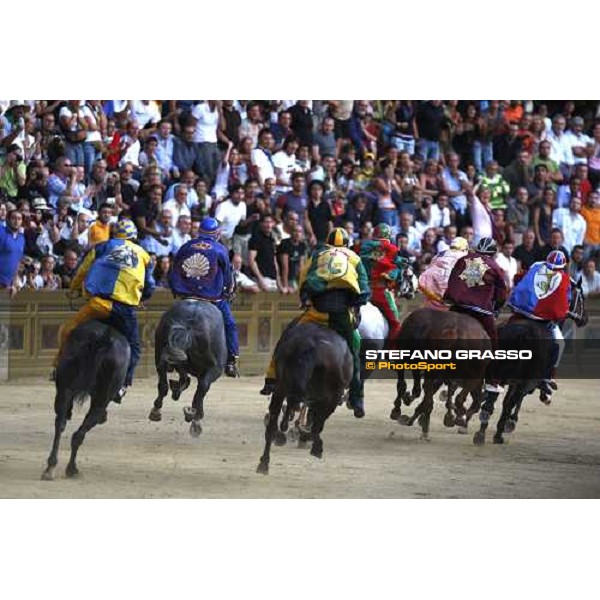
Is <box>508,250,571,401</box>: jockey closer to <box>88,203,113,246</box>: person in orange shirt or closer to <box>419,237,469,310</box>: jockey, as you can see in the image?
<box>419,237,469,310</box>: jockey

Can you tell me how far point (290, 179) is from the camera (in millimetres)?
18047

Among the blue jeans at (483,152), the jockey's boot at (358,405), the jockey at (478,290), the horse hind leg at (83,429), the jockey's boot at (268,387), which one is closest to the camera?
the horse hind leg at (83,429)

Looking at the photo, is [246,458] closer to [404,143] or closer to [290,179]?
[290,179]

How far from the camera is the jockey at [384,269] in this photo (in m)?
17.8

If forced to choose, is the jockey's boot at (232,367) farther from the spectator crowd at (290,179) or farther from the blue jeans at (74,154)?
the blue jeans at (74,154)

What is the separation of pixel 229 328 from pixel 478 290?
7.75 feet

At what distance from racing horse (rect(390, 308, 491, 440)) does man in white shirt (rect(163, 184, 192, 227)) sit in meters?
2.28

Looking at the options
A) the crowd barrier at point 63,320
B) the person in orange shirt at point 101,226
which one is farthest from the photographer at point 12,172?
the crowd barrier at point 63,320

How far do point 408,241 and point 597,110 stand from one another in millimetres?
2277

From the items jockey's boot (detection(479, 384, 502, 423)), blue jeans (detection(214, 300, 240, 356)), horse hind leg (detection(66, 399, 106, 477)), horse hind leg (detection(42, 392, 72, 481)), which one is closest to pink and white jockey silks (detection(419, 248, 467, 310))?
jockey's boot (detection(479, 384, 502, 423))

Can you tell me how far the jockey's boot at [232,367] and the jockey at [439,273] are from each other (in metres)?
1.89

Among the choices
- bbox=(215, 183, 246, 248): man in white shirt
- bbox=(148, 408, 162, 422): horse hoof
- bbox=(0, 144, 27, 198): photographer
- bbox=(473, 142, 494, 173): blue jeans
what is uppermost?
bbox=(473, 142, 494, 173): blue jeans

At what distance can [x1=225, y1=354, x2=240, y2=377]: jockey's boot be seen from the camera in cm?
Result: 1762

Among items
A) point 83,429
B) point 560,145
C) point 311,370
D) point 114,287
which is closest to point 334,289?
point 311,370
